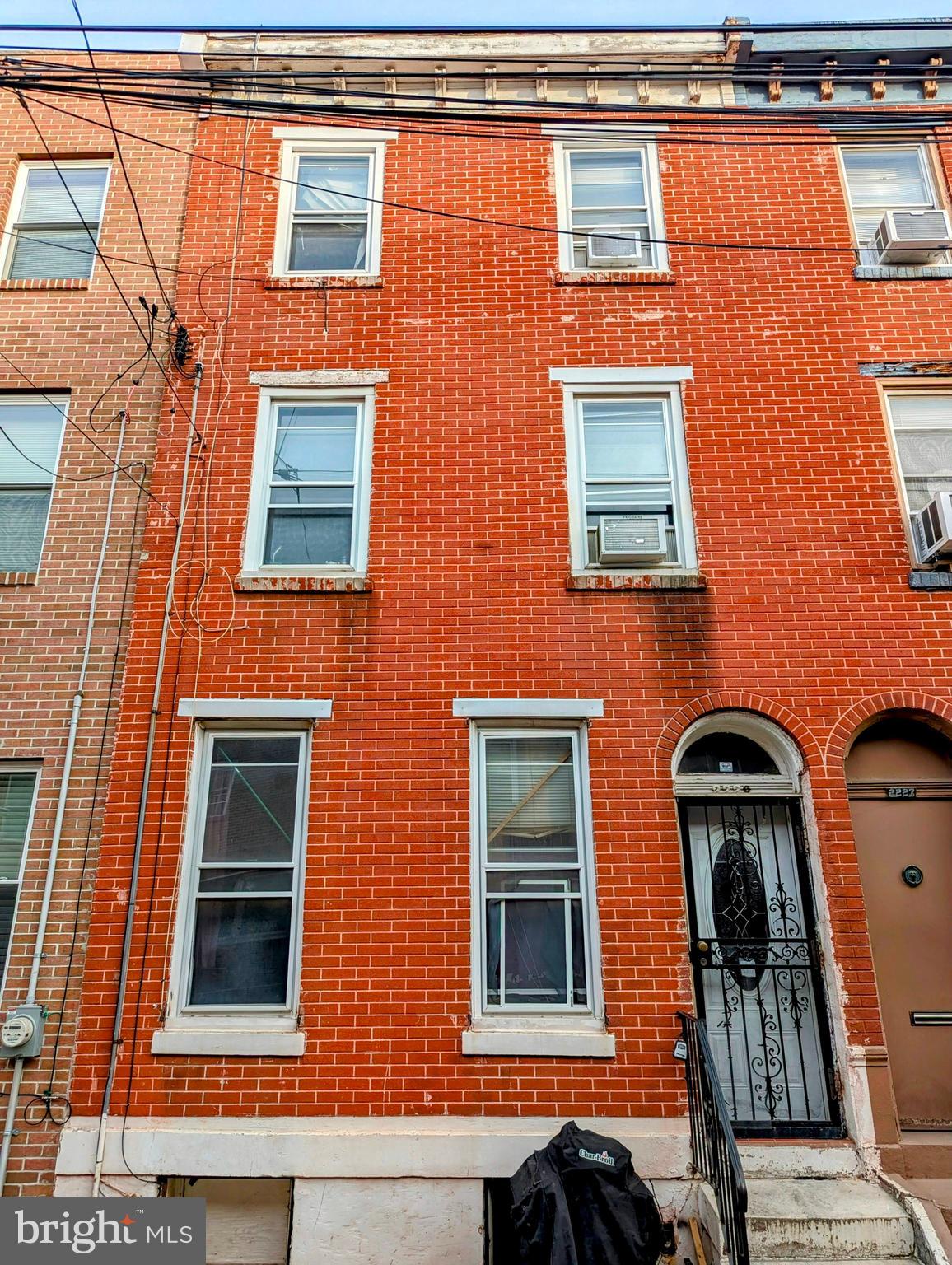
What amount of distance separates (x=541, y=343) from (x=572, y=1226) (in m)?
6.62

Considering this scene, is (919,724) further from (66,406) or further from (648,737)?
(66,406)

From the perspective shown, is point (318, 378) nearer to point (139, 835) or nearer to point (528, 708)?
point (528, 708)

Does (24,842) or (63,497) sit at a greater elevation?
(63,497)

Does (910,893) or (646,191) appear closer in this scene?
(910,893)

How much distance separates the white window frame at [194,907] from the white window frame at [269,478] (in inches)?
52.7

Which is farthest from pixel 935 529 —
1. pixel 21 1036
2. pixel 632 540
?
pixel 21 1036

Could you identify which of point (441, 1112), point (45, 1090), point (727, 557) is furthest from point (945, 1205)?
point (45, 1090)

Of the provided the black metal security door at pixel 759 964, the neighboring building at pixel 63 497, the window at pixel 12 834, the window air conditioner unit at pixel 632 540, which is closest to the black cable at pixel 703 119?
the neighboring building at pixel 63 497

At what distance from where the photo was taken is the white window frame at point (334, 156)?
27.0 feet

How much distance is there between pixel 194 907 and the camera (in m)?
6.21

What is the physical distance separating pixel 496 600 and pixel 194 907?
322cm

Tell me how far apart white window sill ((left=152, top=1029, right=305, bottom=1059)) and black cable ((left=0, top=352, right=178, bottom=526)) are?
3.92 metres

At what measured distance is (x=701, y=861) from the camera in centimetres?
652

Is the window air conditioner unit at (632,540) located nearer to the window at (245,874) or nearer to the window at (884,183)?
the window at (245,874)
